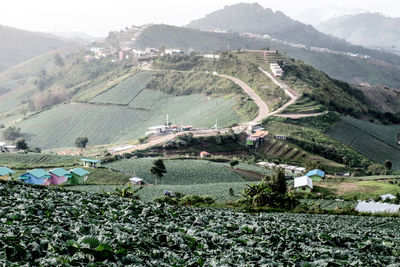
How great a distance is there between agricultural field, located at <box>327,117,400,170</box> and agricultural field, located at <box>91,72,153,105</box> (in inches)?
2707

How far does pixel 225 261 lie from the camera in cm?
1195

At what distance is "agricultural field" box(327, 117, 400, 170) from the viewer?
82375 mm

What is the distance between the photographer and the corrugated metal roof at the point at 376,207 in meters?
34.7

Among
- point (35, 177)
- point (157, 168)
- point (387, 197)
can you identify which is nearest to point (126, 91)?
point (157, 168)

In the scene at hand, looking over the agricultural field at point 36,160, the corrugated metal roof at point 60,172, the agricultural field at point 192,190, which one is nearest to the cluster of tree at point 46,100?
the agricultural field at point 36,160

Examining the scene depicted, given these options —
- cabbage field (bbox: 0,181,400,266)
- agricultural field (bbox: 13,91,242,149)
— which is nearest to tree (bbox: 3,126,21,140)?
agricultural field (bbox: 13,91,242,149)

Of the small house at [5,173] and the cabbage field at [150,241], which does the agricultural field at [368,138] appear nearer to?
the small house at [5,173]

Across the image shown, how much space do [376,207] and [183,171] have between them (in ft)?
95.5

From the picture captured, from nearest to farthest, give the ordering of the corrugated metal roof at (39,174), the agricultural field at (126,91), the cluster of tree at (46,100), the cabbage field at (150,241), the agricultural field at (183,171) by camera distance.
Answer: the cabbage field at (150,241) → the corrugated metal roof at (39,174) → the agricultural field at (183,171) → the agricultural field at (126,91) → the cluster of tree at (46,100)

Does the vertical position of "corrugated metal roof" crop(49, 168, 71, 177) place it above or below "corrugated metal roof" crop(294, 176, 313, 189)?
below

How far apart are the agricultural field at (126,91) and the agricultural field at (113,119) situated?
459 cm

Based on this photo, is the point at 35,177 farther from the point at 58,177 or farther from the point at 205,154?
the point at 205,154

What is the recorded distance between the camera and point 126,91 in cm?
13125

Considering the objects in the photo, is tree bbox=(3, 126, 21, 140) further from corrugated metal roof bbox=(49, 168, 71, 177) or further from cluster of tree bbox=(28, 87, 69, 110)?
corrugated metal roof bbox=(49, 168, 71, 177)
